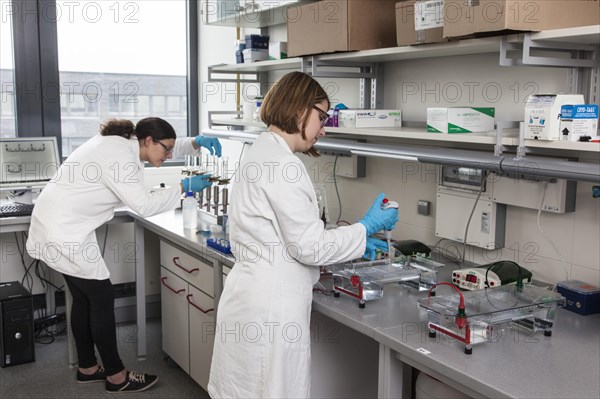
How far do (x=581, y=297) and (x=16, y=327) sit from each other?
2.73m

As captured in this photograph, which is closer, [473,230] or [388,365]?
[388,365]

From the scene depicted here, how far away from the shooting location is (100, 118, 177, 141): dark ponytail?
2930mm

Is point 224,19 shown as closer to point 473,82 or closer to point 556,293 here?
point 473,82

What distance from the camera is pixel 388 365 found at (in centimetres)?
180

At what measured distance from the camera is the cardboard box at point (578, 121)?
176 cm

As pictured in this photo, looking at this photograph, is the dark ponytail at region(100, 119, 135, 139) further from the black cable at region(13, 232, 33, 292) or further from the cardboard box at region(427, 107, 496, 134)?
the cardboard box at region(427, 107, 496, 134)

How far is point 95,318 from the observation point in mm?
3037

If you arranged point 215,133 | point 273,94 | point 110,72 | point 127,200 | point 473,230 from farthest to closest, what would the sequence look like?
point 110,72 → point 215,133 → point 127,200 → point 473,230 → point 273,94

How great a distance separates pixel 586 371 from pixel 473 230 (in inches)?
35.5

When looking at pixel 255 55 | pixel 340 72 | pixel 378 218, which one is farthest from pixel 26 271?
pixel 378 218

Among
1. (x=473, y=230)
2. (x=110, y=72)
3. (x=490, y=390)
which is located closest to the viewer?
(x=490, y=390)

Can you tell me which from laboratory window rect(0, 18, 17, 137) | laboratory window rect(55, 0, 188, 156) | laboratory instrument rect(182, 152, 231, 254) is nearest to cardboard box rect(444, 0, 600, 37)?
laboratory instrument rect(182, 152, 231, 254)

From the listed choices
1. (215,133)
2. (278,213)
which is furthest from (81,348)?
(278,213)

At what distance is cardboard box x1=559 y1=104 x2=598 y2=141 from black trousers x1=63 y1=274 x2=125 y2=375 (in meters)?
2.13
